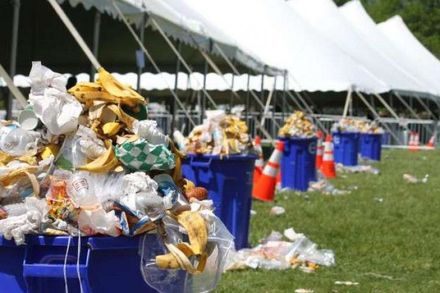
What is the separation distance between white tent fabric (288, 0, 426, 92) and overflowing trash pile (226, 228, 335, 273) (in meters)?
26.0

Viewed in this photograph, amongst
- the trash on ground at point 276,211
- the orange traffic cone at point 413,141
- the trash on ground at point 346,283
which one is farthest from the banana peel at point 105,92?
the orange traffic cone at point 413,141

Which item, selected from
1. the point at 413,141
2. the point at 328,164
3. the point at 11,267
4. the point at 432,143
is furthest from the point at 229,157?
the point at 432,143

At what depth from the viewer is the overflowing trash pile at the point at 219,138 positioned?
726 cm

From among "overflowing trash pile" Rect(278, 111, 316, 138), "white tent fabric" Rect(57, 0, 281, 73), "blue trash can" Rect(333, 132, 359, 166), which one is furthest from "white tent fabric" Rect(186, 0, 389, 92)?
"overflowing trash pile" Rect(278, 111, 316, 138)

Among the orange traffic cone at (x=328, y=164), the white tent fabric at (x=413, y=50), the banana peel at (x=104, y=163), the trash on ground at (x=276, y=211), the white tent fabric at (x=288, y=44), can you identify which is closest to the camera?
the banana peel at (x=104, y=163)

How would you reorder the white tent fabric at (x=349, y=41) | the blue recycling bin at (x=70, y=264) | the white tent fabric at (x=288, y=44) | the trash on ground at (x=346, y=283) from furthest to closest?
1. the white tent fabric at (x=349, y=41)
2. the white tent fabric at (x=288, y=44)
3. the trash on ground at (x=346, y=283)
4. the blue recycling bin at (x=70, y=264)

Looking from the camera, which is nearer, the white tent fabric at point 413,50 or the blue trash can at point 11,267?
the blue trash can at point 11,267

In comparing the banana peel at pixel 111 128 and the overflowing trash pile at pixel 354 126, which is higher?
the banana peel at pixel 111 128

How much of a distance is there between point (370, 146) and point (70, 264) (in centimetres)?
2205

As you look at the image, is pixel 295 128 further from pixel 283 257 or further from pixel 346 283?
pixel 346 283

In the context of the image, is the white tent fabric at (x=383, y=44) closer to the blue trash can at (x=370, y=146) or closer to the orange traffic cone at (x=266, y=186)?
the blue trash can at (x=370, y=146)

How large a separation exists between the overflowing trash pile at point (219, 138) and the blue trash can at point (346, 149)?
45.0 ft

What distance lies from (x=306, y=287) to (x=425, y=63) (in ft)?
130

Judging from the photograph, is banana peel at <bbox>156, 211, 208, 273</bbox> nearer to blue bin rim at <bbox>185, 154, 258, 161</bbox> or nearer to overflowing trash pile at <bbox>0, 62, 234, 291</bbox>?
overflowing trash pile at <bbox>0, 62, 234, 291</bbox>
